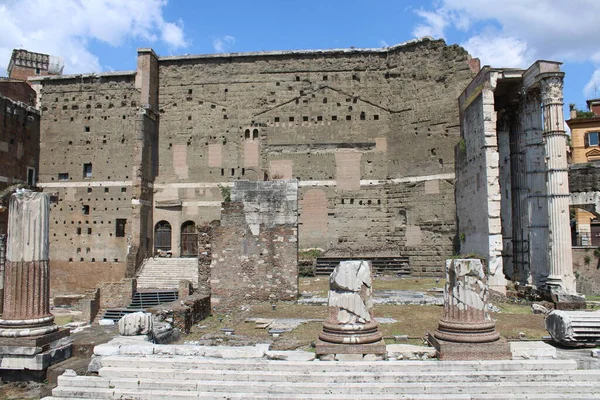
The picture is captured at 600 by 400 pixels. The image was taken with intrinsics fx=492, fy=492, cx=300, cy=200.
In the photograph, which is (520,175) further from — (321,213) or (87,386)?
(87,386)

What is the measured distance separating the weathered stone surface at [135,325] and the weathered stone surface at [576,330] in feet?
21.7

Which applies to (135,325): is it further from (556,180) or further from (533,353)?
(556,180)

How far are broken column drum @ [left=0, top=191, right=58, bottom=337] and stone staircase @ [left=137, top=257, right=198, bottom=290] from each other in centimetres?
1402

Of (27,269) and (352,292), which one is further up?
(27,269)

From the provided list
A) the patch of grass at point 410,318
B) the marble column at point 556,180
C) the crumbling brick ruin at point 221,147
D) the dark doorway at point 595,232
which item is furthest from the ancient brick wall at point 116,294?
the dark doorway at point 595,232

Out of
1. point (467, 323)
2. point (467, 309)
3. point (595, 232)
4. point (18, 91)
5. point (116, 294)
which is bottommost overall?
point (116, 294)

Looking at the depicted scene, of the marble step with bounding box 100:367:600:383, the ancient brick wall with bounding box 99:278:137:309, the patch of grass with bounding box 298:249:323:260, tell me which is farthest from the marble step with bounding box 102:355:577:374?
the patch of grass with bounding box 298:249:323:260

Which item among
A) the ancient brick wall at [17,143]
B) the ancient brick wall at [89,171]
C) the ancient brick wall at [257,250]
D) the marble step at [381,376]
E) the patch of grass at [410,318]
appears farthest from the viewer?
the ancient brick wall at [89,171]

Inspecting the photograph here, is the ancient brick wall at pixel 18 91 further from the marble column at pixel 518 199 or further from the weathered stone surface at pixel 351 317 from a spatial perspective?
the weathered stone surface at pixel 351 317

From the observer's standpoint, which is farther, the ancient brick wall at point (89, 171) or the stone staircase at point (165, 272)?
the ancient brick wall at point (89, 171)

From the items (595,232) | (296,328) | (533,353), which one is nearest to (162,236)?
(296,328)

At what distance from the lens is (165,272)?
24.0m

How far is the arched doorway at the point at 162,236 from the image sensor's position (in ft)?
88.0

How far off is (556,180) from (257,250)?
10.2m
